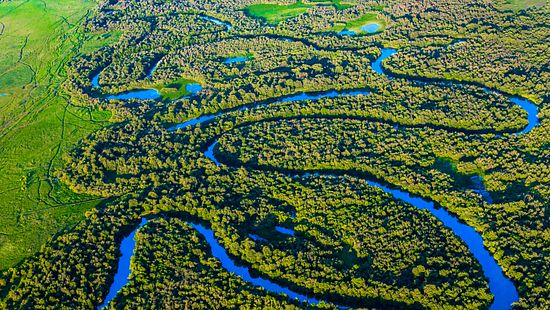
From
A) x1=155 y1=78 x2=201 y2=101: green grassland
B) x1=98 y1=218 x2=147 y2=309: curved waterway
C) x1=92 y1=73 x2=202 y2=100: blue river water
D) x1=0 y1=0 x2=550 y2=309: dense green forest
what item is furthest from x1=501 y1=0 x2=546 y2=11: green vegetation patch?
x1=98 y1=218 x2=147 y2=309: curved waterway

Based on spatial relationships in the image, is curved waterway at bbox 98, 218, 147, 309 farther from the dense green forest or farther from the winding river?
the dense green forest

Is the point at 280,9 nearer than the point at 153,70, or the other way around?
the point at 153,70

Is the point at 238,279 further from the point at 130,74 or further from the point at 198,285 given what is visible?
the point at 130,74

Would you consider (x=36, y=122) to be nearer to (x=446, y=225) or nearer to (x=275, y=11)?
(x=275, y=11)

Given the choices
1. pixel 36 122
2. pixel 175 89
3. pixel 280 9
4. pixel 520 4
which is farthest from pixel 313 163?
pixel 520 4

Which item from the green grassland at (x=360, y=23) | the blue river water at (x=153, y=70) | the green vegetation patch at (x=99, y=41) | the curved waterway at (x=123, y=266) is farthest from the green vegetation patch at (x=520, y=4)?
the curved waterway at (x=123, y=266)

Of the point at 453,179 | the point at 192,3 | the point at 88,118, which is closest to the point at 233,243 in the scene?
the point at 453,179

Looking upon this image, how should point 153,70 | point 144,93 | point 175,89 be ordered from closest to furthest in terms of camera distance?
1. point 175,89
2. point 144,93
3. point 153,70
